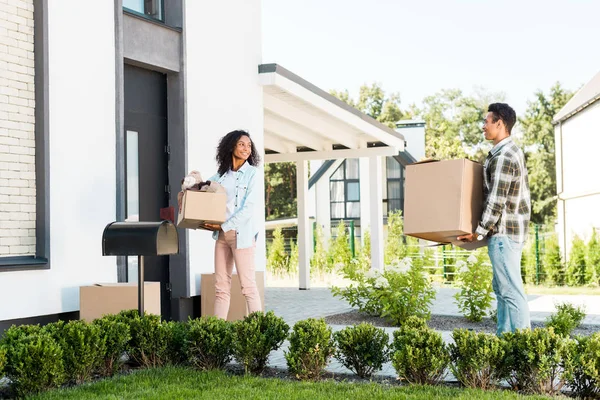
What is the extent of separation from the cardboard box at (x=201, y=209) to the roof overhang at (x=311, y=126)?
376 cm

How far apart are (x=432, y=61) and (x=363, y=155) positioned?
5345 cm

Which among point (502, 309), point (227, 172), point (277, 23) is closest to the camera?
point (502, 309)

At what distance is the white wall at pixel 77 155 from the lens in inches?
270

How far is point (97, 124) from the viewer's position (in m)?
7.38

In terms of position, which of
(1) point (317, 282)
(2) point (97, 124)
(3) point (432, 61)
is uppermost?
(3) point (432, 61)

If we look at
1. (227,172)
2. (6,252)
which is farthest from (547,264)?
(6,252)

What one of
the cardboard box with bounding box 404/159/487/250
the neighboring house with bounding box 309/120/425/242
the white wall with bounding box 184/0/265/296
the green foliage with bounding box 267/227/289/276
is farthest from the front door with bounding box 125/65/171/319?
the neighboring house with bounding box 309/120/425/242

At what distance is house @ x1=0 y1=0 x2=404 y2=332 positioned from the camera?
6.70 meters

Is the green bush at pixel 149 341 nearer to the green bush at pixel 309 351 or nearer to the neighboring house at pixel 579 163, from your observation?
the green bush at pixel 309 351

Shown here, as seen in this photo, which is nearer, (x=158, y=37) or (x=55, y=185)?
(x=55, y=185)

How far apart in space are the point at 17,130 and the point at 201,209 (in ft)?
5.75

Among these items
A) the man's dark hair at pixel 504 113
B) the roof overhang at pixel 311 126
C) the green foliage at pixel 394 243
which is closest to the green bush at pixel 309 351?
the man's dark hair at pixel 504 113

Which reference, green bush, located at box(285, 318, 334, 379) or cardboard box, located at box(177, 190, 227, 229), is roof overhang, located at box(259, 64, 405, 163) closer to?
cardboard box, located at box(177, 190, 227, 229)

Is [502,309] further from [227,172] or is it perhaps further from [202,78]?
[202,78]
